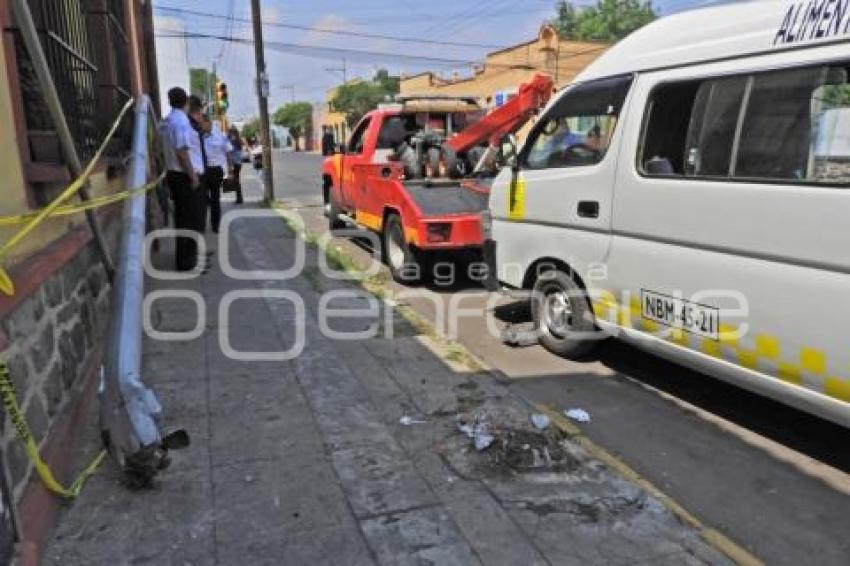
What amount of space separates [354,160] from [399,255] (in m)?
2.12

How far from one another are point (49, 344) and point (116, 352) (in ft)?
1.25

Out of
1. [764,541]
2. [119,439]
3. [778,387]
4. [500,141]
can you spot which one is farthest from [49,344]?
[500,141]

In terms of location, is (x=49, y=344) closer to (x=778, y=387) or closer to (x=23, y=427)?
(x=23, y=427)

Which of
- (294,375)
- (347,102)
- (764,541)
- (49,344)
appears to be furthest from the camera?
(347,102)

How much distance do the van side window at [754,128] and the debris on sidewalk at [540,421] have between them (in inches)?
65.2

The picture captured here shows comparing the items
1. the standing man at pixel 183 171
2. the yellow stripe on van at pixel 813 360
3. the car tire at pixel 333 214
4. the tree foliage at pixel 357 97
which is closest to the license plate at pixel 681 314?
the yellow stripe on van at pixel 813 360

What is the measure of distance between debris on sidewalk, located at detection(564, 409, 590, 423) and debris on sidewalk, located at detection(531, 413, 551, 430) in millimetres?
357

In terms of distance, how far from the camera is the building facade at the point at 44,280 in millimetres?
2959

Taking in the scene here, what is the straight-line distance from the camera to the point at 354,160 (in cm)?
1018

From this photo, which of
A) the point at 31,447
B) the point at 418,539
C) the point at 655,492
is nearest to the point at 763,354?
the point at 655,492

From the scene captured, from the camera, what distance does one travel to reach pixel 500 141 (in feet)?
30.1

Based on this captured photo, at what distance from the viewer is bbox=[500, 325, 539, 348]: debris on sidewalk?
6129mm

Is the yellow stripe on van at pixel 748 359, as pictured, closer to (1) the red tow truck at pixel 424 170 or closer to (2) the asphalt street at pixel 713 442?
(2) the asphalt street at pixel 713 442

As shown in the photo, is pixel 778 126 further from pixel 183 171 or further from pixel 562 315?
pixel 183 171
